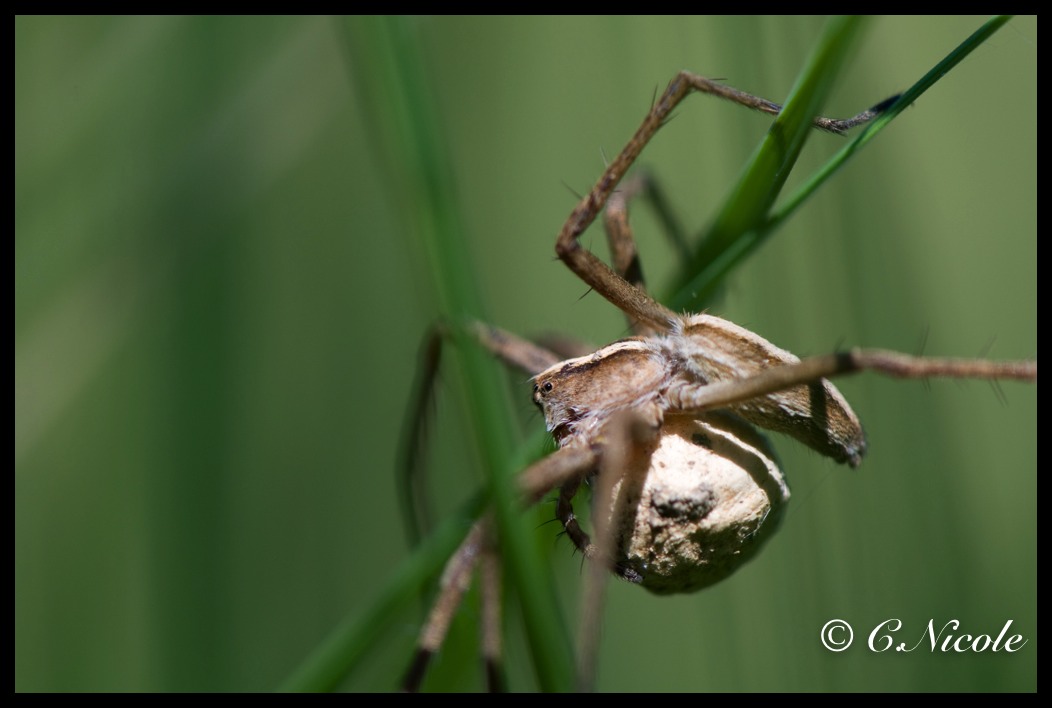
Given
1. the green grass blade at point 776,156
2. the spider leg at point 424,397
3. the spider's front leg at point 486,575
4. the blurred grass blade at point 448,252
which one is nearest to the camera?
the blurred grass blade at point 448,252

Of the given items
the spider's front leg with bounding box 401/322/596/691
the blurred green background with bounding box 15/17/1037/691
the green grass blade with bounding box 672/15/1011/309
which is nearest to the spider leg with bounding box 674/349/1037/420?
the green grass blade with bounding box 672/15/1011/309

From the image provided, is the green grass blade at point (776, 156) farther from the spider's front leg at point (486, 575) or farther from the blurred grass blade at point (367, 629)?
the blurred grass blade at point (367, 629)

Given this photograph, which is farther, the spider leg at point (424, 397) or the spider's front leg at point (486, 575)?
the spider leg at point (424, 397)

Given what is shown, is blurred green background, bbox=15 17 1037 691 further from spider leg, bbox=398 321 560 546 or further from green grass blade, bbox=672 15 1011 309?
green grass blade, bbox=672 15 1011 309

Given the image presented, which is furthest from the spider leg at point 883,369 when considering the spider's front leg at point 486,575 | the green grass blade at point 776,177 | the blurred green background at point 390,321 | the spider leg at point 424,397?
the spider leg at point 424,397

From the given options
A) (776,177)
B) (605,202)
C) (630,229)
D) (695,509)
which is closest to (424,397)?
(630,229)
